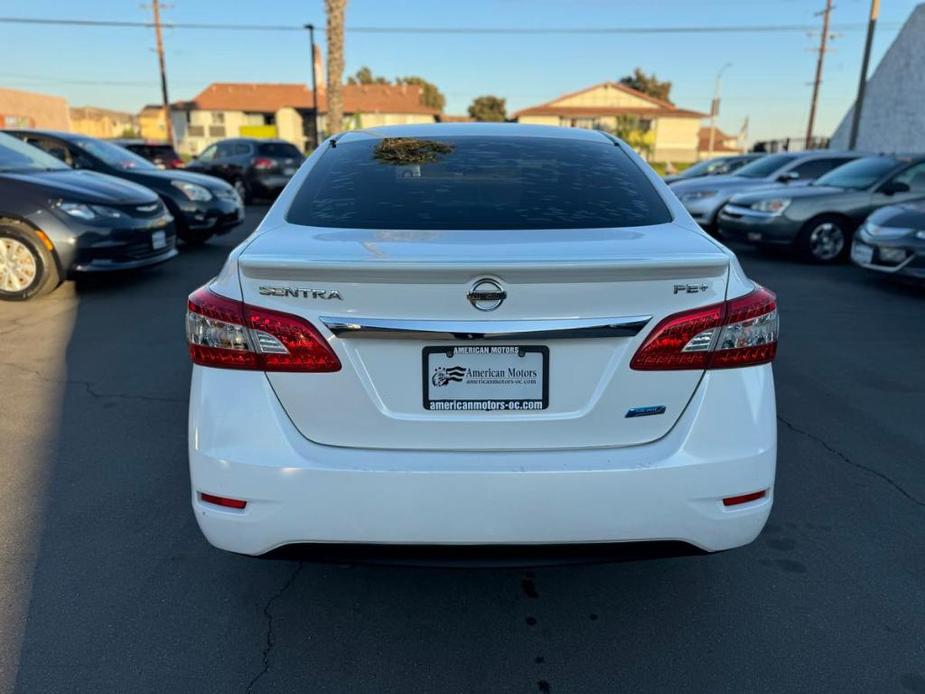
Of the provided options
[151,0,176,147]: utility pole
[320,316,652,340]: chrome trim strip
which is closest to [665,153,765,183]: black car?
[320,316,652,340]: chrome trim strip

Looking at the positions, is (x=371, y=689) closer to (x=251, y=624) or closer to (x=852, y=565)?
(x=251, y=624)

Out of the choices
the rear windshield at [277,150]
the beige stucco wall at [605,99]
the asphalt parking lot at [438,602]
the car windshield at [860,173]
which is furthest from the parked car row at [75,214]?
the beige stucco wall at [605,99]

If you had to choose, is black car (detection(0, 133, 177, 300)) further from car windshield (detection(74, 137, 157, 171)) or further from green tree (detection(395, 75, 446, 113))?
green tree (detection(395, 75, 446, 113))

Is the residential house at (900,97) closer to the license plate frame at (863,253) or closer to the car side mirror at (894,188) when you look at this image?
the car side mirror at (894,188)

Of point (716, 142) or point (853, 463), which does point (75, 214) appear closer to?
point (853, 463)

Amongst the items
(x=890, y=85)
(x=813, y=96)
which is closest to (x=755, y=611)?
(x=890, y=85)

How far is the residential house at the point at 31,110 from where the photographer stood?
45.8 metres

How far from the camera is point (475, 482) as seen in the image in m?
1.97

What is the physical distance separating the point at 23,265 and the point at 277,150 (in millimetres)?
12768

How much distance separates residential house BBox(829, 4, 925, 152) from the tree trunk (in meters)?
21.9

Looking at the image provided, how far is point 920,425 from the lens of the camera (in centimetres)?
416

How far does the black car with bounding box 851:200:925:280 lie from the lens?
24.0 feet

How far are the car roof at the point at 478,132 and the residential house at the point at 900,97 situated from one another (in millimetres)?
29777

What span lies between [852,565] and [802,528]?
0.91 feet
